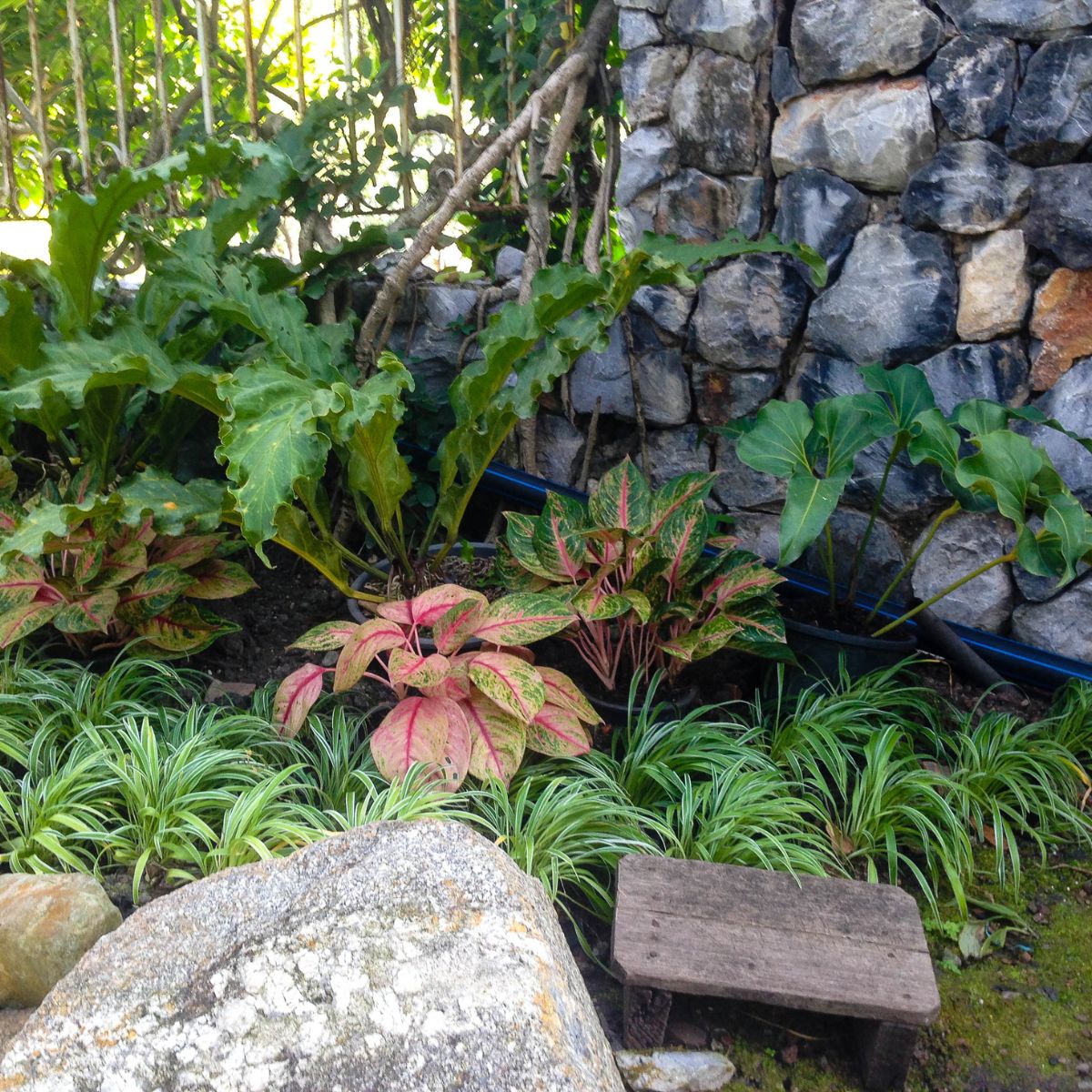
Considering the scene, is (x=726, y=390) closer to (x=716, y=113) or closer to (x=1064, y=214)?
(x=716, y=113)

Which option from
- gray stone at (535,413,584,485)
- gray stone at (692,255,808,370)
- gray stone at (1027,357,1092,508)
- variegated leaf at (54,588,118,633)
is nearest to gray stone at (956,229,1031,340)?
gray stone at (1027,357,1092,508)

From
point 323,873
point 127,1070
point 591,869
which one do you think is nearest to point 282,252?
point 591,869

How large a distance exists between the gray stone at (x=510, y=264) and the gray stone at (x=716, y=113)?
0.79 metres

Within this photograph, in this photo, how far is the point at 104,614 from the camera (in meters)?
2.55

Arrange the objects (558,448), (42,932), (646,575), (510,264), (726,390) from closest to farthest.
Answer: (42,932)
(646,575)
(726,390)
(558,448)
(510,264)

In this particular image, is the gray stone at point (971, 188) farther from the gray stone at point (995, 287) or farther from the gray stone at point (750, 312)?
the gray stone at point (750, 312)

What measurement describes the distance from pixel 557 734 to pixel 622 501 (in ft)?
Result: 2.11

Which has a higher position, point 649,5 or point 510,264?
point 649,5

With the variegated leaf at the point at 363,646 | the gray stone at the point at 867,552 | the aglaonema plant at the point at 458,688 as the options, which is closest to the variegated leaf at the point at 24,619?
the aglaonema plant at the point at 458,688

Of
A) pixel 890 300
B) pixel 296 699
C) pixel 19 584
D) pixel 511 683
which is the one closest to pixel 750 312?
pixel 890 300

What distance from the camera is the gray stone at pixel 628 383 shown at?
314 centimetres

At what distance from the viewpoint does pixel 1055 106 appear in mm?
2447

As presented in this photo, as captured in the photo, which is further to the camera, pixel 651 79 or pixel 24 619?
pixel 651 79

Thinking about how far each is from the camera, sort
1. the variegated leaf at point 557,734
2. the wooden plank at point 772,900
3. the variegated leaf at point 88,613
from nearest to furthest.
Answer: the wooden plank at point 772,900 → the variegated leaf at point 557,734 → the variegated leaf at point 88,613
